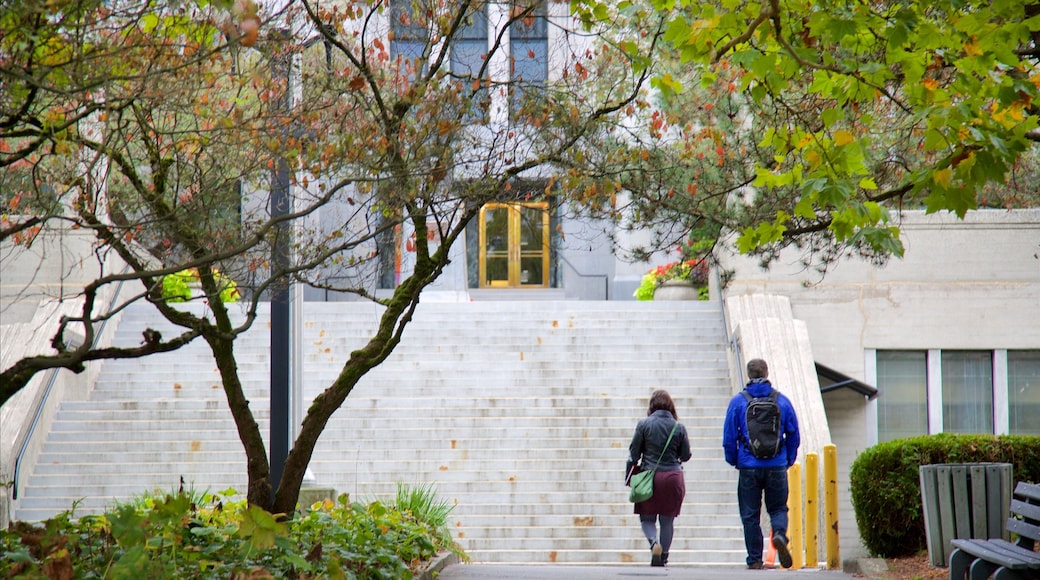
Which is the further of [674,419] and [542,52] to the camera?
[542,52]

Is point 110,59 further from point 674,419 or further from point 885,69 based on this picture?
point 674,419

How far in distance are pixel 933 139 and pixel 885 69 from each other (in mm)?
652

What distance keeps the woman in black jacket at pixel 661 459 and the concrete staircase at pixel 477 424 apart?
1.78m

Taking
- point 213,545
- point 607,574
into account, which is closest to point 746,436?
point 607,574

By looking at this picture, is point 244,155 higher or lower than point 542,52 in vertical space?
lower

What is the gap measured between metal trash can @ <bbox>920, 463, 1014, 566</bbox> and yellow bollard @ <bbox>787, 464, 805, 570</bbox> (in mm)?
2622

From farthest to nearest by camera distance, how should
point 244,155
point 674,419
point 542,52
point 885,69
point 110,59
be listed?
point 542,52
point 674,419
point 244,155
point 885,69
point 110,59

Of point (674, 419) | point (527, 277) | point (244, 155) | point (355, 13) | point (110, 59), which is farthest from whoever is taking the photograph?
point (527, 277)

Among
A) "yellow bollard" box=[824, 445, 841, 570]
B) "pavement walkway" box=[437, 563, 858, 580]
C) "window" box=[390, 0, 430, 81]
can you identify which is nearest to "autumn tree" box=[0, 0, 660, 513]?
"window" box=[390, 0, 430, 81]

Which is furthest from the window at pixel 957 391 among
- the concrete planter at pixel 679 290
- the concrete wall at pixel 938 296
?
the concrete planter at pixel 679 290

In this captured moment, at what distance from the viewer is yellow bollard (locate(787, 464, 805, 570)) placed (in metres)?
11.7

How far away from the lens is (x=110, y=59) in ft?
19.1

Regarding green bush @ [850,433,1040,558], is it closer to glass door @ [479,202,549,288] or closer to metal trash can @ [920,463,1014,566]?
metal trash can @ [920,463,1014,566]

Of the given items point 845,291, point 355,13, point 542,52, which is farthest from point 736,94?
point 542,52
